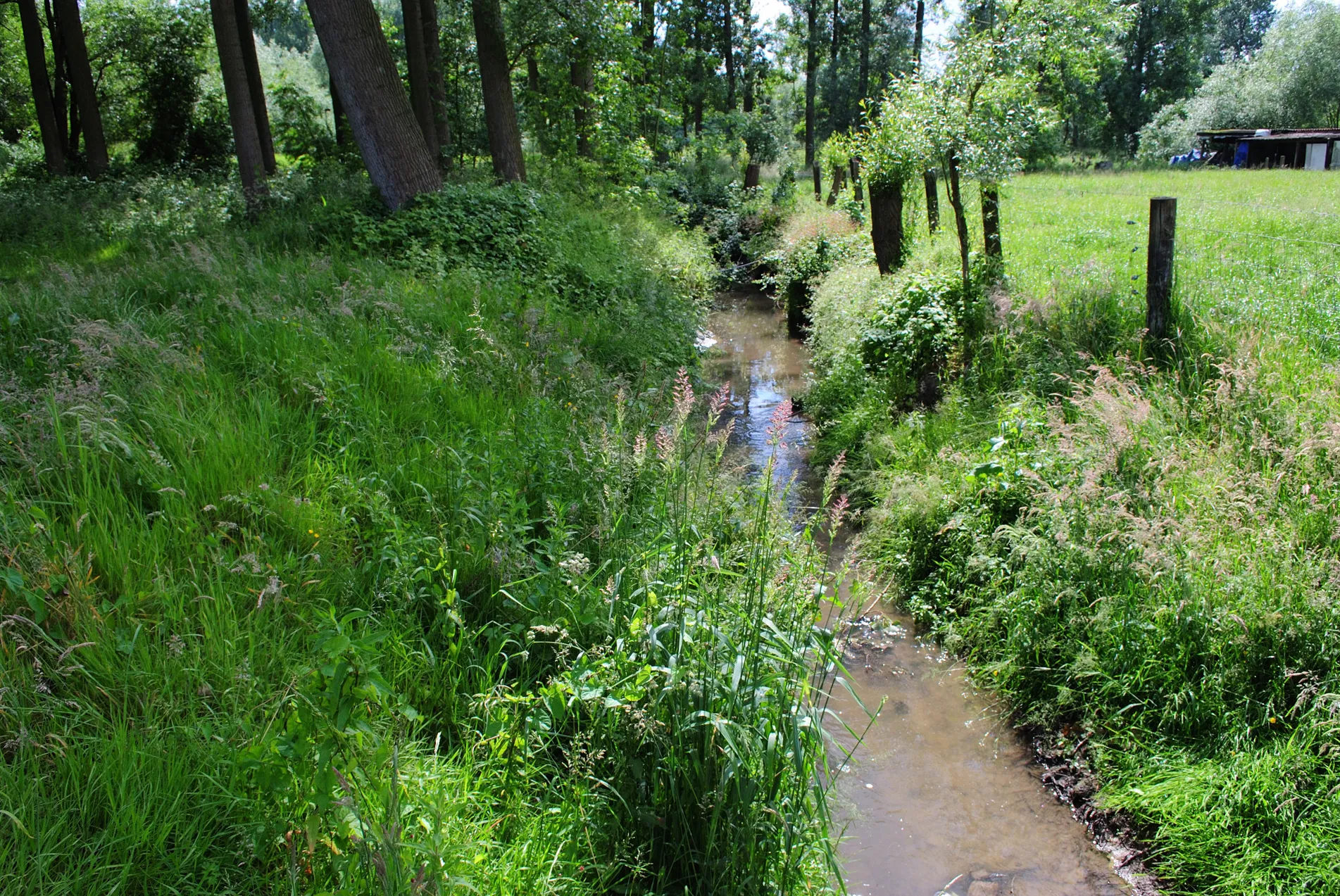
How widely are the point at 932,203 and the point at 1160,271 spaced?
5.25 meters

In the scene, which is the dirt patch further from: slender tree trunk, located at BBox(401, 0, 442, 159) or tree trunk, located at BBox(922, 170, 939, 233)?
slender tree trunk, located at BBox(401, 0, 442, 159)

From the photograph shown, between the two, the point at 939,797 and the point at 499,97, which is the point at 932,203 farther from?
the point at 939,797

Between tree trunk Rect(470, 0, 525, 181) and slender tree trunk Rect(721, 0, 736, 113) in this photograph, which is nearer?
tree trunk Rect(470, 0, 525, 181)

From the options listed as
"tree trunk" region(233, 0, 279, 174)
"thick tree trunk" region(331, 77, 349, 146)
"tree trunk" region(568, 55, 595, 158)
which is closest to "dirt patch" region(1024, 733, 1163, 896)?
"tree trunk" region(568, 55, 595, 158)

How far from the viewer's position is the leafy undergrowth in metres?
2.23

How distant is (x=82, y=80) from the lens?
1691 centimetres

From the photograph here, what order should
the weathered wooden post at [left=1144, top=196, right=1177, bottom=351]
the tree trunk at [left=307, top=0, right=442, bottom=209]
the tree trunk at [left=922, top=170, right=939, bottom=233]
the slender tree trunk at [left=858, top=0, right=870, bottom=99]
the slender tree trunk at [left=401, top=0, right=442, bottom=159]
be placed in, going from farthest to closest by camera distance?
the slender tree trunk at [left=858, top=0, right=870, bottom=99] < the slender tree trunk at [left=401, top=0, right=442, bottom=159] < the tree trunk at [left=922, top=170, right=939, bottom=233] < the tree trunk at [left=307, top=0, right=442, bottom=209] < the weathered wooden post at [left=1144, top=196, right=1177, bottom=351]

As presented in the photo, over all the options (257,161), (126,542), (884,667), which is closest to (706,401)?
(884,667)

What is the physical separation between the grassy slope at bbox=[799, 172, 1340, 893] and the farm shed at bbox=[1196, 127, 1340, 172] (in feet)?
106

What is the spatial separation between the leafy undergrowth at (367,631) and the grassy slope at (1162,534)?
1.74m

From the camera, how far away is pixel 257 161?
13.3 meters

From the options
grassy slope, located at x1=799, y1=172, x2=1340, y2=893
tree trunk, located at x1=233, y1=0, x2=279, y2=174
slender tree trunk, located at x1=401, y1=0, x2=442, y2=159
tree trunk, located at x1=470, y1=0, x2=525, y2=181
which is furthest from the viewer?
tree trunk, located at x1=233, y1=0, x2=279, y2=174

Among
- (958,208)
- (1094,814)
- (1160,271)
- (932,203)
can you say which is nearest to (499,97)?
(932,203)

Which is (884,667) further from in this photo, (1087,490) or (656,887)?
(656,887)
